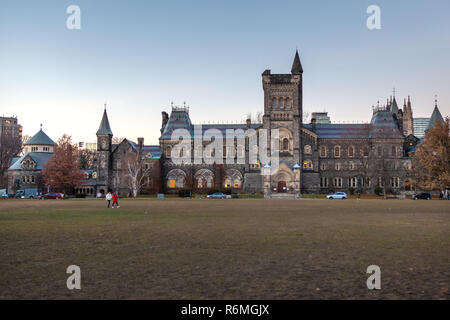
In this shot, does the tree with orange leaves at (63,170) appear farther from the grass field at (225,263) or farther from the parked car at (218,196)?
the grass field at (225,263)

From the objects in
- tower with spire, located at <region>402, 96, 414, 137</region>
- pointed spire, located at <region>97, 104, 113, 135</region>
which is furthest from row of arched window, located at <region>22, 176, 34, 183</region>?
tower with spire, located at <region>402, 96, 414, 137</region>

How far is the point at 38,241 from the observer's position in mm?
14008

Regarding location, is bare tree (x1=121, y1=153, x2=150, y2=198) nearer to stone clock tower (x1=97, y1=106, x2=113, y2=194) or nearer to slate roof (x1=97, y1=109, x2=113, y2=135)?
stone clock tower (x1=97, y1=106, x2=113, y2=194)

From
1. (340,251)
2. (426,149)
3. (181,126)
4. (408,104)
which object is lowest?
(340,251)

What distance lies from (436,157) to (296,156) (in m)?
26.7

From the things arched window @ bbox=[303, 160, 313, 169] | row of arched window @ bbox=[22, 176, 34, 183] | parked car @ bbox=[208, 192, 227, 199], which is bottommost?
parked car @ bbox=[208, 192, 227, 199]

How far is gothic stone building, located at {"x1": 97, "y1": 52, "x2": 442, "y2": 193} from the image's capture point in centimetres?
7394

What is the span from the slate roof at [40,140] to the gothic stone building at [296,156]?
19.4m

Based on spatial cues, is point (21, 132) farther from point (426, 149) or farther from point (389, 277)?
point (389, 277)

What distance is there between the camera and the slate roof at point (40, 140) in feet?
297

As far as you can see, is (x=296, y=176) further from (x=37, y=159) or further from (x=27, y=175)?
(x=27, y=175)

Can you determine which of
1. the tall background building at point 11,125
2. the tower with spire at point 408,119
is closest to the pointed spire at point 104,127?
the tower with spire at point 408,119
